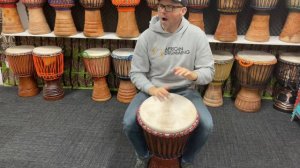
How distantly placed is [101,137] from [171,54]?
3.83 feet

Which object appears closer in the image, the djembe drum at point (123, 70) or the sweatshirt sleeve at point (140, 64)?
the sweatshirt sleeve at point (140, 64)

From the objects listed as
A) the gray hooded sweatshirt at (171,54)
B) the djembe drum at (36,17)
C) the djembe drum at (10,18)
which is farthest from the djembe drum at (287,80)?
the djembe drum at (10,18)

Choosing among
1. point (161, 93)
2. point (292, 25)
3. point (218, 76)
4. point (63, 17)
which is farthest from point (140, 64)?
point (292, 25)

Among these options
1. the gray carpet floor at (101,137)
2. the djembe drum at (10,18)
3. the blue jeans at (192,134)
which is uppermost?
the djembe drum at (10,18)

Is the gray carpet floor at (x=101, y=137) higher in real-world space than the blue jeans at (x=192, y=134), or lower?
lower

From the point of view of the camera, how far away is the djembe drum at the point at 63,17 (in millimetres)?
3106

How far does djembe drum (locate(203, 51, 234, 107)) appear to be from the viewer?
313 centimetres

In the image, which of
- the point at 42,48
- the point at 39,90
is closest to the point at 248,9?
the point at 42,48

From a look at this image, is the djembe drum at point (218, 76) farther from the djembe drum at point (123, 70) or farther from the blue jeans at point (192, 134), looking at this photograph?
the blue jeans at point (192, 134)

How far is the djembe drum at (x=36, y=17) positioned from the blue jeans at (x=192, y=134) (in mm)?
1788

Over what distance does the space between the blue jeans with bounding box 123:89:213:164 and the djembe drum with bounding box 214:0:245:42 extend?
1121 millimetres

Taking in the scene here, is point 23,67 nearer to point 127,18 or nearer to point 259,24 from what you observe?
point 127,18

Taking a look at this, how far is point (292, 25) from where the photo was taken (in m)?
3.01

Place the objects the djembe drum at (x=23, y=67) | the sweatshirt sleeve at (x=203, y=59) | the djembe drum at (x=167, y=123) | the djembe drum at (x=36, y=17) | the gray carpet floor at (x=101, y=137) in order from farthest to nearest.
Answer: the djembe drum at (x=23, y=67) → the djembe drum at (x=36, y=17) → the gray carpet floor at (x=101, y=137) → the sweatshirt sleeve at (x=203, y=59) → the djembe drum at (x=167, y=123)
